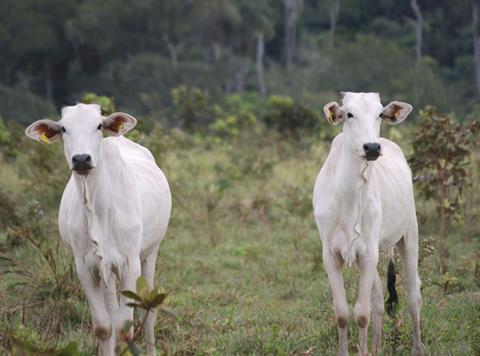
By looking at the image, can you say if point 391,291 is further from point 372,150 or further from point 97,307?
point 97,307

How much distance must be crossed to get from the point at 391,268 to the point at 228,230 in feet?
10.8

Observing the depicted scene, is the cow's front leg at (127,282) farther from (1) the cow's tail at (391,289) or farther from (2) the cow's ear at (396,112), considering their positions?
(1) the cow's tail at (391,289)

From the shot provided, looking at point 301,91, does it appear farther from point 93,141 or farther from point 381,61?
point 93,141

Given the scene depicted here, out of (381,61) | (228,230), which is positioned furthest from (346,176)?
(381,61)

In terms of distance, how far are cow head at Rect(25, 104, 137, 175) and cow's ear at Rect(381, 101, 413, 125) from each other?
131 centimetres

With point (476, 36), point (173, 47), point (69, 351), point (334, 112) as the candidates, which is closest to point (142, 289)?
point (69, 351)

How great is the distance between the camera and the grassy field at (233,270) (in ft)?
17.3

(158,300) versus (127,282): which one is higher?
(158,300)

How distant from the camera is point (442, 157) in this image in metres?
7.24

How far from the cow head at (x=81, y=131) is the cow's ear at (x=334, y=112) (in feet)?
3.27

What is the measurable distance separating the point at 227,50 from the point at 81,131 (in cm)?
2755

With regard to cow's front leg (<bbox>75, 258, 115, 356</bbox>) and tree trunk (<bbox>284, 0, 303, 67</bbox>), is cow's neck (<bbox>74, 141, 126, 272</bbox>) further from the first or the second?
tree trunk (<bbox>284, 0, 303, 67</bbox>)

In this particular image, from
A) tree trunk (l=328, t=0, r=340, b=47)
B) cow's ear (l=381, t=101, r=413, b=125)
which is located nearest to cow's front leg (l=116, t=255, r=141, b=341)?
cow's ear (l=381, t=101, r=413, b=125)

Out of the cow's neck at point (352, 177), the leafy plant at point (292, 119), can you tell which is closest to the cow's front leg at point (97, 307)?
the cow's neck at point (352, 177)
